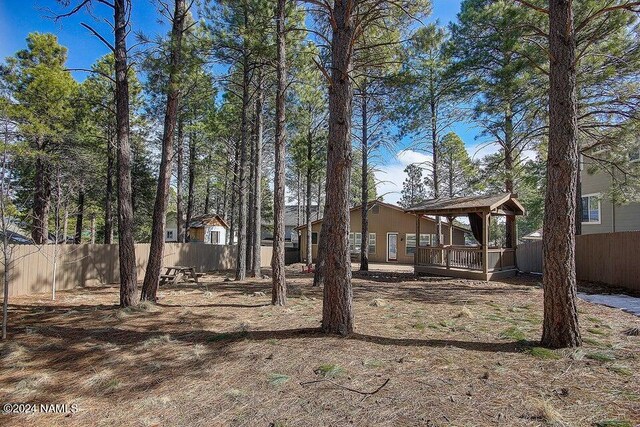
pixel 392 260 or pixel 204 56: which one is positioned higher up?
pixel 204 56

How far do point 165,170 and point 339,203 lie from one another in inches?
176

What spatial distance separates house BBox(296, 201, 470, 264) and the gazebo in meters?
9.48

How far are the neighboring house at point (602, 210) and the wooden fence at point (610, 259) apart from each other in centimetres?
325

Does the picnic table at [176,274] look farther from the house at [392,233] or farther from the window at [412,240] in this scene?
the window at [412,240]

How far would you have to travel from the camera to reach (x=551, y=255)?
13.0ft

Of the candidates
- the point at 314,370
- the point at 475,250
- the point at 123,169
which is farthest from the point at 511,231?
the point at 123,169

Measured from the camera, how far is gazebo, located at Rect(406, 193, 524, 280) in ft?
38.4

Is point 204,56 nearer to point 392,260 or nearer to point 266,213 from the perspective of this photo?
point 392,260

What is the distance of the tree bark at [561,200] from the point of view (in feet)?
12.7

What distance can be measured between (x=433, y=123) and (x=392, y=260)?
1108 cm

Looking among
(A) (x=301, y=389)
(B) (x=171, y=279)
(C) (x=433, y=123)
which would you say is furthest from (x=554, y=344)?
(C) (x=433, y=123)

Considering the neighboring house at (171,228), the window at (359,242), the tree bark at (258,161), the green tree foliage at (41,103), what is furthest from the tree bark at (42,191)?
the window at (359,242)

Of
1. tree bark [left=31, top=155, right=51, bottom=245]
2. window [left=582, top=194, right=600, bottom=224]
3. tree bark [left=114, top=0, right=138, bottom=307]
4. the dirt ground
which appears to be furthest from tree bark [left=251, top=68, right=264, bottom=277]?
window [left=582, top=194, right=600, bottom=224]

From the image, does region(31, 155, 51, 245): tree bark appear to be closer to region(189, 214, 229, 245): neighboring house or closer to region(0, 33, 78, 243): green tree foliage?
region(0, 33, 78, 243): green tree foliage
